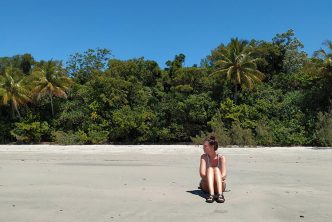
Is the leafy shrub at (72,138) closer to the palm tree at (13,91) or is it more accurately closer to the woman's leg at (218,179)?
the palm tree at (13,91)

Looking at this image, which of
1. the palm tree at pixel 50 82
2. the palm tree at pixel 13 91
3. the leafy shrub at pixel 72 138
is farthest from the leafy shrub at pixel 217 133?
the palm tree at pixel 13 91

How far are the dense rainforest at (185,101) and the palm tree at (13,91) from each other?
78mm

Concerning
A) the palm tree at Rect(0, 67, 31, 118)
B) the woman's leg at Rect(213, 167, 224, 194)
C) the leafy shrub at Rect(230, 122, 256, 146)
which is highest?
the palm tree at Rect(0, 67, 31, 118)

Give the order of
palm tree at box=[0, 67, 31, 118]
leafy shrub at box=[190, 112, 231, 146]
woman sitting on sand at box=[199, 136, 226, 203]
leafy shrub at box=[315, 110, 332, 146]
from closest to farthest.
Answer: woman sitting on sand at box=[199, 136, 226, 203], leafy shrub at box=[315, 110, 332, 146], leafy shrub at box=[190, 112, 231, 146], palm tree at box=[0, 67, 31, 118]

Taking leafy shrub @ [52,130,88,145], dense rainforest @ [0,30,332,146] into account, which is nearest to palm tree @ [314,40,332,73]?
dense rainforest @ [0,30,332,146]

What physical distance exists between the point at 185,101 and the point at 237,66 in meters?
4.61

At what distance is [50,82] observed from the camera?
3438cm

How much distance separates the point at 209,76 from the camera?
31.2 meters

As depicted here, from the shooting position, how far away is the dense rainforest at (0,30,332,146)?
28.5 metres

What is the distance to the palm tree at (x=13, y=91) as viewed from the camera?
1330 inches

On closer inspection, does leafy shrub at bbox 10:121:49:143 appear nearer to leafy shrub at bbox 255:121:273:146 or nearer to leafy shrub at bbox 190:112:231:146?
leafy shrub at bbox 190:112:231:146

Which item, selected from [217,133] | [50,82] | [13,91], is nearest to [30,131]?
[13,91]

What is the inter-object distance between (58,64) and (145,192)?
2958 cm

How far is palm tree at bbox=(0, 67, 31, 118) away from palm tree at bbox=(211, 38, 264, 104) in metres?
15.7
